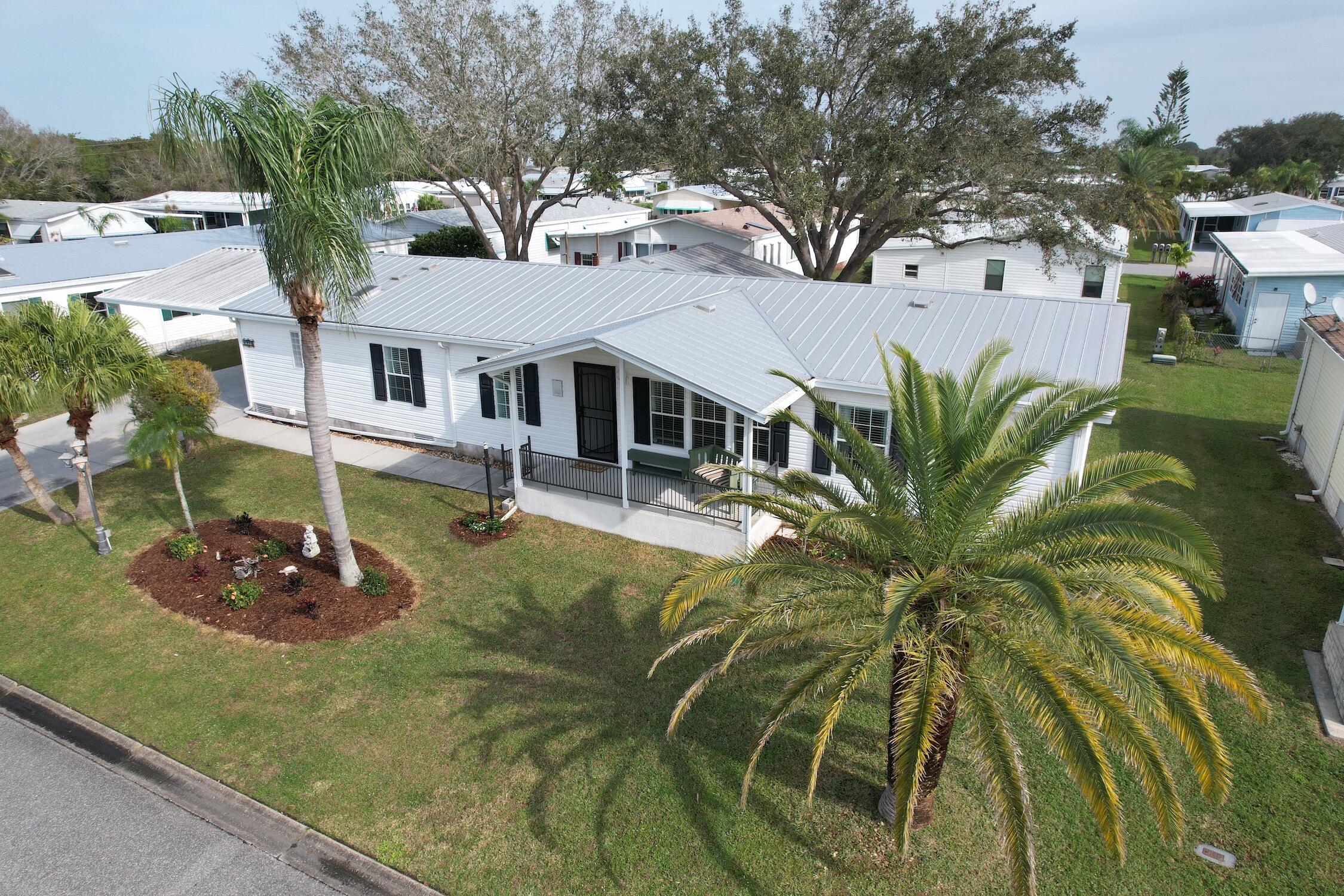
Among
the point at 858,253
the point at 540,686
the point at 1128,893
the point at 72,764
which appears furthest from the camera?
the point at 858,253

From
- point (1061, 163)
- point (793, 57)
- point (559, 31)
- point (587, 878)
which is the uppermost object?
point (559, 31)

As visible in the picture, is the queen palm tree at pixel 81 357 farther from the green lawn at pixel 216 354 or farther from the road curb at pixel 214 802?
the green lawn at pixel 216 354

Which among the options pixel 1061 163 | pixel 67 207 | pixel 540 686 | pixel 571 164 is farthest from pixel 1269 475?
pixel 67 207

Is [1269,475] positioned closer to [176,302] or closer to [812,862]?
[812,862]

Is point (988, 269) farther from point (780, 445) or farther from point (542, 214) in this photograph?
point (542, 214)

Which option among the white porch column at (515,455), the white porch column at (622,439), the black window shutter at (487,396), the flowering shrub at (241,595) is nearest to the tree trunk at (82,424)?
the flowering shrub at (241,595)

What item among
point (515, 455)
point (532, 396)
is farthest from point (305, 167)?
point (532, 396)
